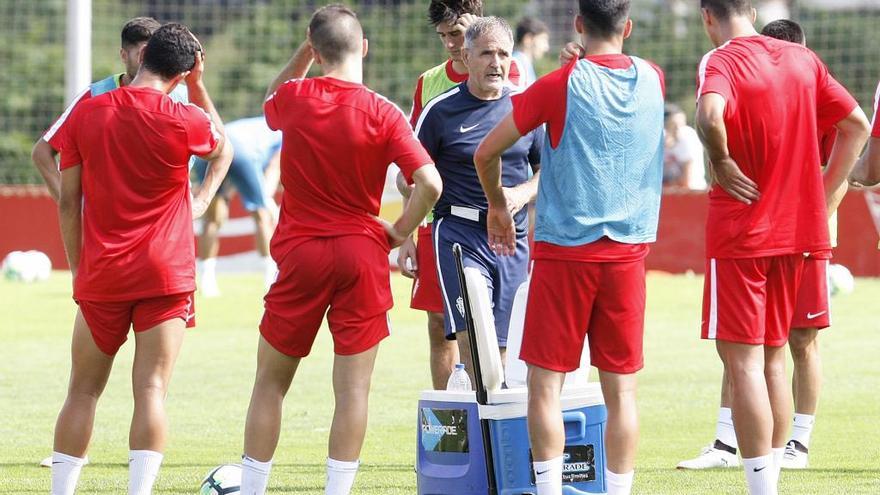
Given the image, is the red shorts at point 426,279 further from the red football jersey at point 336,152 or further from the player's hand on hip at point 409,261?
the red football jersey at point 336,152

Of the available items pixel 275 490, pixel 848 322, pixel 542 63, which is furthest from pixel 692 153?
pixel 542 63

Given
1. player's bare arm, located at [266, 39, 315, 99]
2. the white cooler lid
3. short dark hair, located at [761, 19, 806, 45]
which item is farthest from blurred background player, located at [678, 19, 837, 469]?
player's bare arm, located at [266, 39, 315, 99]

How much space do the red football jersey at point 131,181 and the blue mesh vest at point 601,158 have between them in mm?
1513

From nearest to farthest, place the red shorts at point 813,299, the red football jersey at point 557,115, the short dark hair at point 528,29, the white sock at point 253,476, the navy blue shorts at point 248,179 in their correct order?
the red football jersey at point 557,115 < the white sock at point 253,476 < the red shorts at point 813,299 < the short dark hair at point 528,29 < the navy blue shorts at point 248,179

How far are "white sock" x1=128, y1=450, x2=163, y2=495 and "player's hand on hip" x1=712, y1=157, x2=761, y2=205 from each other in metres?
2.61

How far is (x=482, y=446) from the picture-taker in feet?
20.2

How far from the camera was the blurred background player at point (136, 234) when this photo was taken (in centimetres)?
591

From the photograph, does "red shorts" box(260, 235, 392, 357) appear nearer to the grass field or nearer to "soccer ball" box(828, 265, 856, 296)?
the grass field

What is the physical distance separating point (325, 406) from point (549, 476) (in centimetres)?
397

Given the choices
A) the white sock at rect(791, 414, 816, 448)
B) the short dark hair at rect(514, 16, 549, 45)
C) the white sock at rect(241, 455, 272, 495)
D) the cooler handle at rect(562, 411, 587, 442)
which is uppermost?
the short dark hair at rect(514, 16, 549, 45)

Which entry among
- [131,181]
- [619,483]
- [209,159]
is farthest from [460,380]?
[131,181]

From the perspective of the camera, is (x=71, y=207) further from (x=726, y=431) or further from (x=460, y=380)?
(x=726, y=431)

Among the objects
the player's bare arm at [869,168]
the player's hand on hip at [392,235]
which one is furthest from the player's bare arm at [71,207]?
the player's bare arm at [869,168]

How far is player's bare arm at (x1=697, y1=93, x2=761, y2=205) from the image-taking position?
19.0ft
